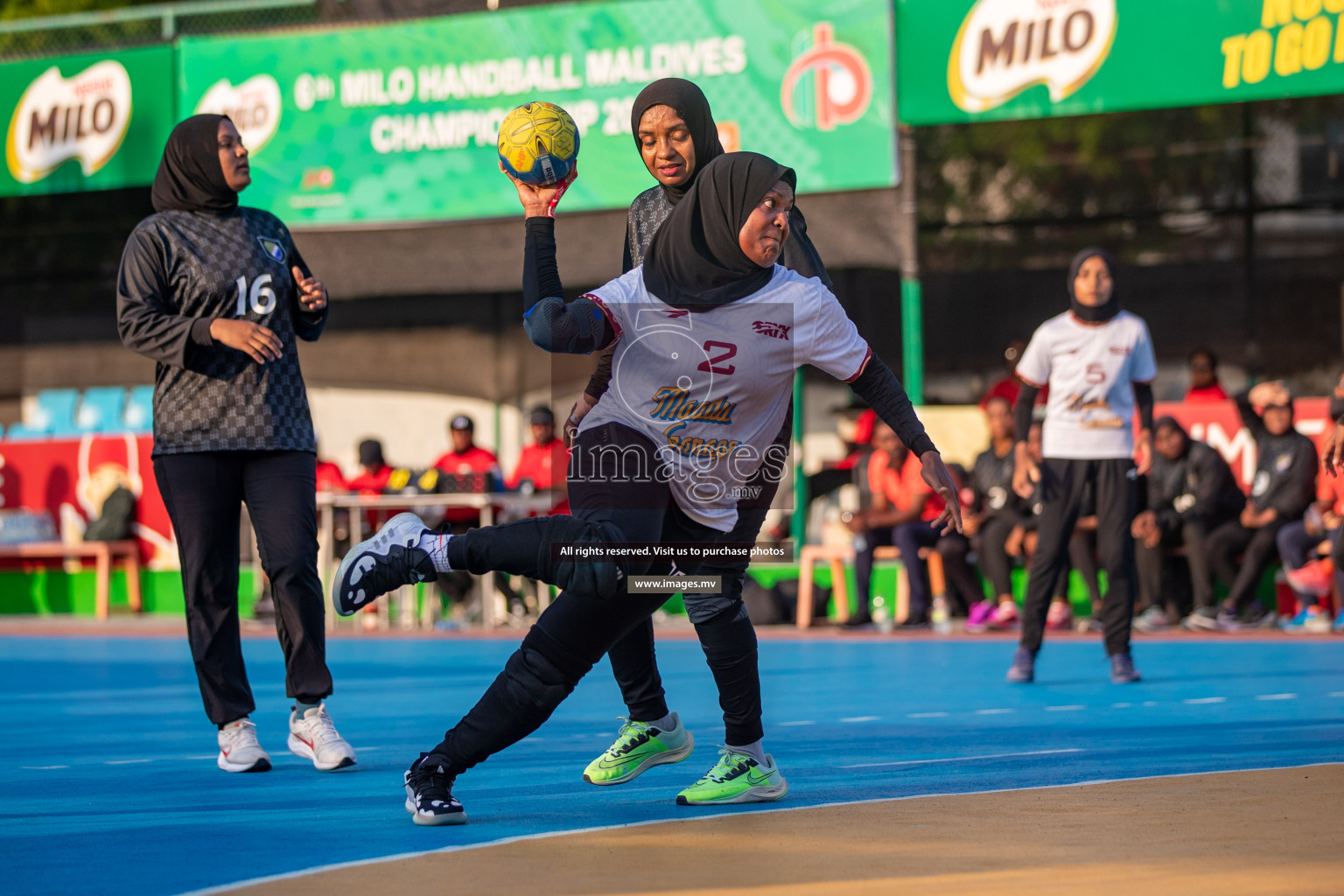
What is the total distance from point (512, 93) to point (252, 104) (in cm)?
263

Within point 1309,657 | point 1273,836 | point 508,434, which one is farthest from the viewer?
point 508,434

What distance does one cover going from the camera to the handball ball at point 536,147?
4578 millimetres

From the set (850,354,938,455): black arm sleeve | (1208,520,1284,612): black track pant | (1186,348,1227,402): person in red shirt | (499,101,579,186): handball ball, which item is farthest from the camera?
(1186,348,1227,402): person in red shirt

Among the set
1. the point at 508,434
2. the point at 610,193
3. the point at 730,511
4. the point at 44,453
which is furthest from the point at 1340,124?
the point at 730,511

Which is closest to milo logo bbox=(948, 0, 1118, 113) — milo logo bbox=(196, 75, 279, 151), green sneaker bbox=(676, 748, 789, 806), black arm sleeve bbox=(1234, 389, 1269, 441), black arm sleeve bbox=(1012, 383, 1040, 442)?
black arm sleeve bbox=(1234, 389, 1269, 441)

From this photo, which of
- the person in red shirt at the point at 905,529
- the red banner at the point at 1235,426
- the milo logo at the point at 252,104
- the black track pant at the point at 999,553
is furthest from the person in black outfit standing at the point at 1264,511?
the milo logo at the point at 252,104

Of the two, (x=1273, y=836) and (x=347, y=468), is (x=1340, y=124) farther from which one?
(x=1273, y=836)

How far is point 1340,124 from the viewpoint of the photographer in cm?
1742

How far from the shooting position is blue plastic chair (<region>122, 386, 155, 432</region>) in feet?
59.7

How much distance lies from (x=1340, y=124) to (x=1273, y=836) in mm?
14909

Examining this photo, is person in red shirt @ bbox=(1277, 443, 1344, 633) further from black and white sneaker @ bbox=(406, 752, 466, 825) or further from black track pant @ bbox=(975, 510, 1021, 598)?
black and white sneaker @ bbox=(406, 752, 466, 825)

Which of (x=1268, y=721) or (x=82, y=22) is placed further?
(x=82, y=22)

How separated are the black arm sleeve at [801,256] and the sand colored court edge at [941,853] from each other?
1.56m

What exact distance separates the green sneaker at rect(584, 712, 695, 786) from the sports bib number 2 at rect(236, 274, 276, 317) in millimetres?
1925
